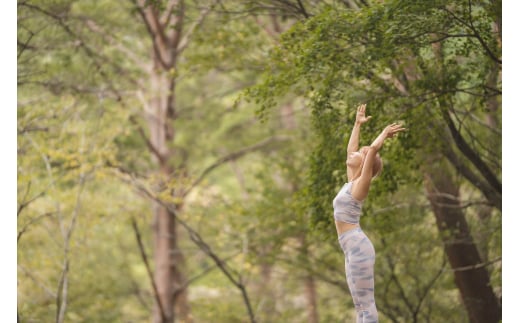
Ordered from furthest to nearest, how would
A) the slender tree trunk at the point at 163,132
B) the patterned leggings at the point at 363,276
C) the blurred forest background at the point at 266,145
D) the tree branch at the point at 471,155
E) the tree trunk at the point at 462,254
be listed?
1. the slender tree trunk at the point at 163,132
2. the tree trunk at the point at 462,254
3. the tree branch at the point at 471,155
4. the blurred forest background at the point at 266,145
5. the patterned leggings at the point at 363,276

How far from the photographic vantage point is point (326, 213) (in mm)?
8914

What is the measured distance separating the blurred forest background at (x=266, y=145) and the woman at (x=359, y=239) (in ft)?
6.71

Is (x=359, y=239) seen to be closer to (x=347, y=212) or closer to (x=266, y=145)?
(x=347, y=212)

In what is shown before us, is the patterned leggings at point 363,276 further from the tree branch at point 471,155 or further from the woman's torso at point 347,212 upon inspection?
the tree branch at point 471,155

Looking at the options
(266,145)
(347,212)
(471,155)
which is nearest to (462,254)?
(471,155)

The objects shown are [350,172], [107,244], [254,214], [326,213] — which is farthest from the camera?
[107,244]

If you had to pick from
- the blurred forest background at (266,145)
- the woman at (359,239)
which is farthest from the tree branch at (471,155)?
the woman at (359,239)

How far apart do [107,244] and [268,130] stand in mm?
7025

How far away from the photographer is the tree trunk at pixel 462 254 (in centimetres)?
1026

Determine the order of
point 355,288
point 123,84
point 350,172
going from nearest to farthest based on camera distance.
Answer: point 355,288, point 350,172, point 123,84

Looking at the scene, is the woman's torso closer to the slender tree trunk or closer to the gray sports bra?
the gray sports bra

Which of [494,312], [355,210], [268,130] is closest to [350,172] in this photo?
[355,210]

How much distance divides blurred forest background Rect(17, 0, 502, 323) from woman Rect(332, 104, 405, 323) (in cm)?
205

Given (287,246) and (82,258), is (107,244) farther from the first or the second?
(287,246)
